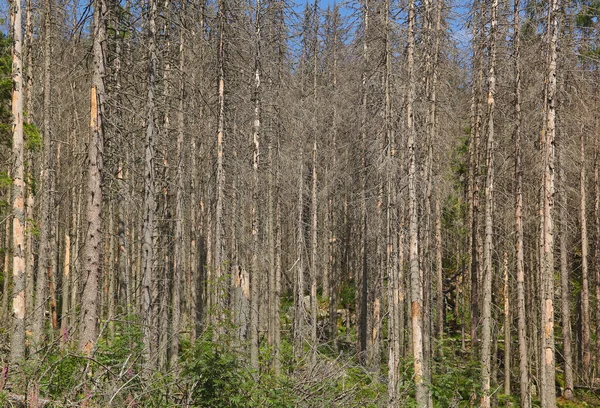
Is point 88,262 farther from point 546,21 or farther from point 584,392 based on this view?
point 584,392

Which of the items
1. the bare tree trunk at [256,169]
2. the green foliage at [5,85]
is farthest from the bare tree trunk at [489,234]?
the green foliage at [5,85]

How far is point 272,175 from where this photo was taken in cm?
2036

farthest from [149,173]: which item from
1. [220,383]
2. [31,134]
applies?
[31,134]

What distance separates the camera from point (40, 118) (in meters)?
22.2

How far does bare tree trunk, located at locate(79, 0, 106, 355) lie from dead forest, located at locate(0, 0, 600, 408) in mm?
29

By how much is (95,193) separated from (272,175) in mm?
12002

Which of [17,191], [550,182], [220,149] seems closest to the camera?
[17,191]

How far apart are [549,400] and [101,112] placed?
1278 cm

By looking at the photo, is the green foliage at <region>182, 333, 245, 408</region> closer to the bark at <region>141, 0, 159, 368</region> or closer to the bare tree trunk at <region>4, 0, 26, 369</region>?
the bark at <region>141, 0, 159, 368</region>

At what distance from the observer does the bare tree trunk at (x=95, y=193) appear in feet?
27.7

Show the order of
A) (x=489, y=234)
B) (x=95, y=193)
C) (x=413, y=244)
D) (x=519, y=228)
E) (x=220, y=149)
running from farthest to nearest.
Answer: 1. (x=519, y=228)
2. (x=220, y=149)
3. (x=489, y=234)
4. (x=413, y=244)
5. (x=95, y=193)

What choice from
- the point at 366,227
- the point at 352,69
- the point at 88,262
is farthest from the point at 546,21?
the point at 88,262

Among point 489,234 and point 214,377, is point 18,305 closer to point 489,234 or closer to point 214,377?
point 214,377

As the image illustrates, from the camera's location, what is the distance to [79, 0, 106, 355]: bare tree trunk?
8430 millimetres
